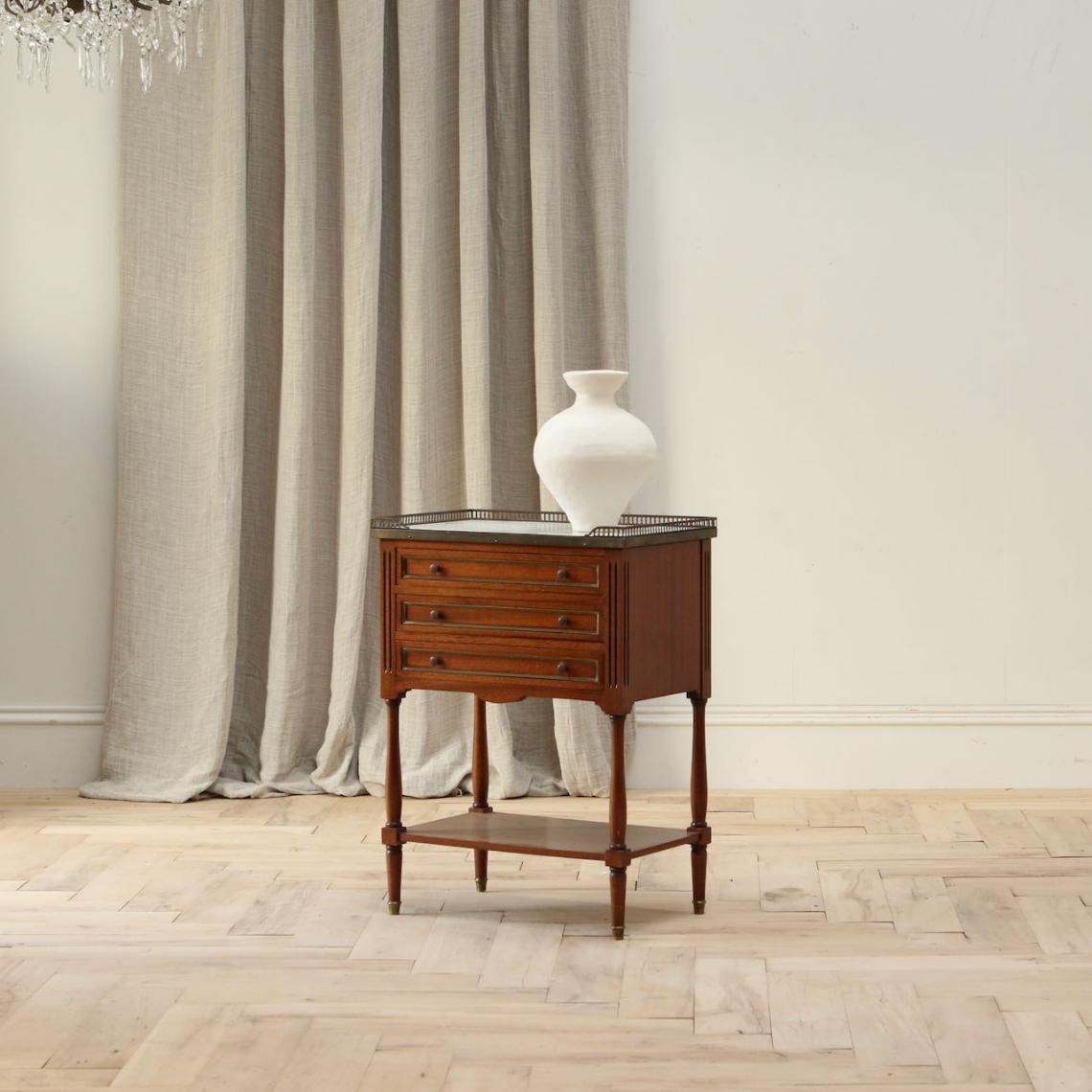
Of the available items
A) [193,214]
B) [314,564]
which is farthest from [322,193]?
[314,564]

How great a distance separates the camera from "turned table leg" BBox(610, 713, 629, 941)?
2791mm

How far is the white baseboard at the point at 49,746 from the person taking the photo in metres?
4.13

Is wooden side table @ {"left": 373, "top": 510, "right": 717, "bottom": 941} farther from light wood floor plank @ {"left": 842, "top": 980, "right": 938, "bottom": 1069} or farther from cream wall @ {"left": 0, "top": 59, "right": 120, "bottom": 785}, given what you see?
cream wall @ {"left": 0, "top": 59, "right": 120, "bottom": 785}

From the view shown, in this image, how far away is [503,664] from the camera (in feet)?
9.36

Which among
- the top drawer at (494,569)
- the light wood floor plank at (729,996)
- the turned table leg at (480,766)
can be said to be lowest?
the light wood floor plank at (729,996)

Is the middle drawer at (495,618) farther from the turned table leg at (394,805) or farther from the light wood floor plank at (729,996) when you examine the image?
the light wood floor plank at (729,996)

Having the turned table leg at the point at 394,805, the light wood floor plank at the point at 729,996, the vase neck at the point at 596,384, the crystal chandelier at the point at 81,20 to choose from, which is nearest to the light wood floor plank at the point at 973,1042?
the light wood floor plank at the point at 729,996

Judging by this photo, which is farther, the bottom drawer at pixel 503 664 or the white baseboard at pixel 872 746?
the white baseboard at pixel 872 746

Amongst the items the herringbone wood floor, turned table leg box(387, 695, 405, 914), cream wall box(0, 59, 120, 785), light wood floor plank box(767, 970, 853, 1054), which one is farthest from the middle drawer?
cream wall box(0, 59, 120, 785)

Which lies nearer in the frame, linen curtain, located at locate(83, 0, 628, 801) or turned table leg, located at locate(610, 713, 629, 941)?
turned table leg, located at locate(610, 713, 629, 941)

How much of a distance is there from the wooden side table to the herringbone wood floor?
0.15 meters

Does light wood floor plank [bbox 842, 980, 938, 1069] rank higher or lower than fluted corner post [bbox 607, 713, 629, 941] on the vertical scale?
lower

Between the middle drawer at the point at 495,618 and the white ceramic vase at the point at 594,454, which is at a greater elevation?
the white ceramic vase at the point at 594,454

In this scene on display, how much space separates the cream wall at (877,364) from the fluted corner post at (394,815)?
1.29 meters
